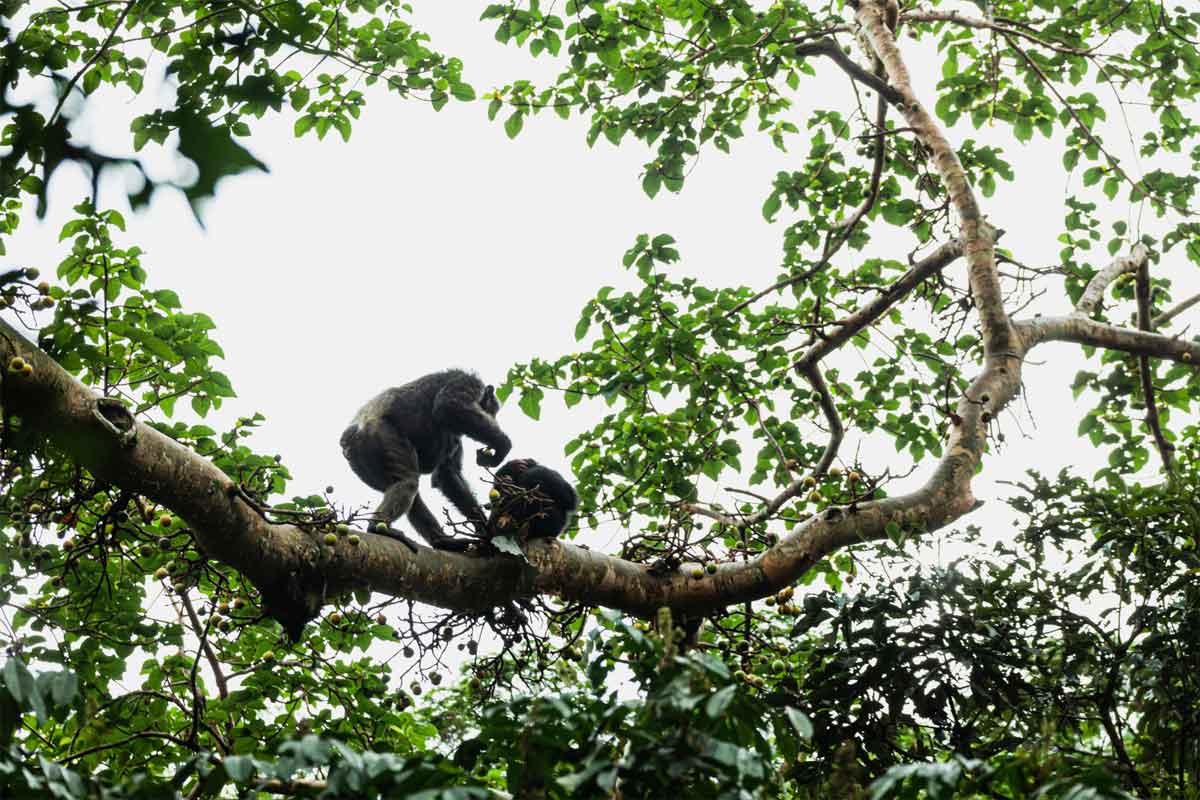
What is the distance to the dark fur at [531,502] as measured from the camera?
11.7 ft

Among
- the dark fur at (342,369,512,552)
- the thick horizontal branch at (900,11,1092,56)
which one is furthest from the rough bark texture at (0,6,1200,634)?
the dark fur at (342,369,512,552)

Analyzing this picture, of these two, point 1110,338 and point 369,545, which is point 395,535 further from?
point 1110,338

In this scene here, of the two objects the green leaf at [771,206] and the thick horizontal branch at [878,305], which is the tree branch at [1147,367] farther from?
the green leaf at [771,206]

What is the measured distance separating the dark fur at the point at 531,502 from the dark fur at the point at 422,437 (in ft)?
2.11

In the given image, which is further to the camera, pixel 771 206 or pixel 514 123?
pixel 771 206

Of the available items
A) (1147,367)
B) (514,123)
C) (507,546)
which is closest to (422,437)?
(507,546)

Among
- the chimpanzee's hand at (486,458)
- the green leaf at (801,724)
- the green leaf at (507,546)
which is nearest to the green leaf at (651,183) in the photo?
the chimpanzee's hand at (486,458)

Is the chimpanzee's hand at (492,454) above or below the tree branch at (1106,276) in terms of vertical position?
below

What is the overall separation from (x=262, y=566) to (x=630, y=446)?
2911 mm

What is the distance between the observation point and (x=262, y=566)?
3004 mm

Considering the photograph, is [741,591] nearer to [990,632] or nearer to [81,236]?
[990,632]

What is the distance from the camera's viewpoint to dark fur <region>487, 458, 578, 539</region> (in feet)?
11.7

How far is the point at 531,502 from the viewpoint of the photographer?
3732mm

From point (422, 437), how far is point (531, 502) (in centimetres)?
135
